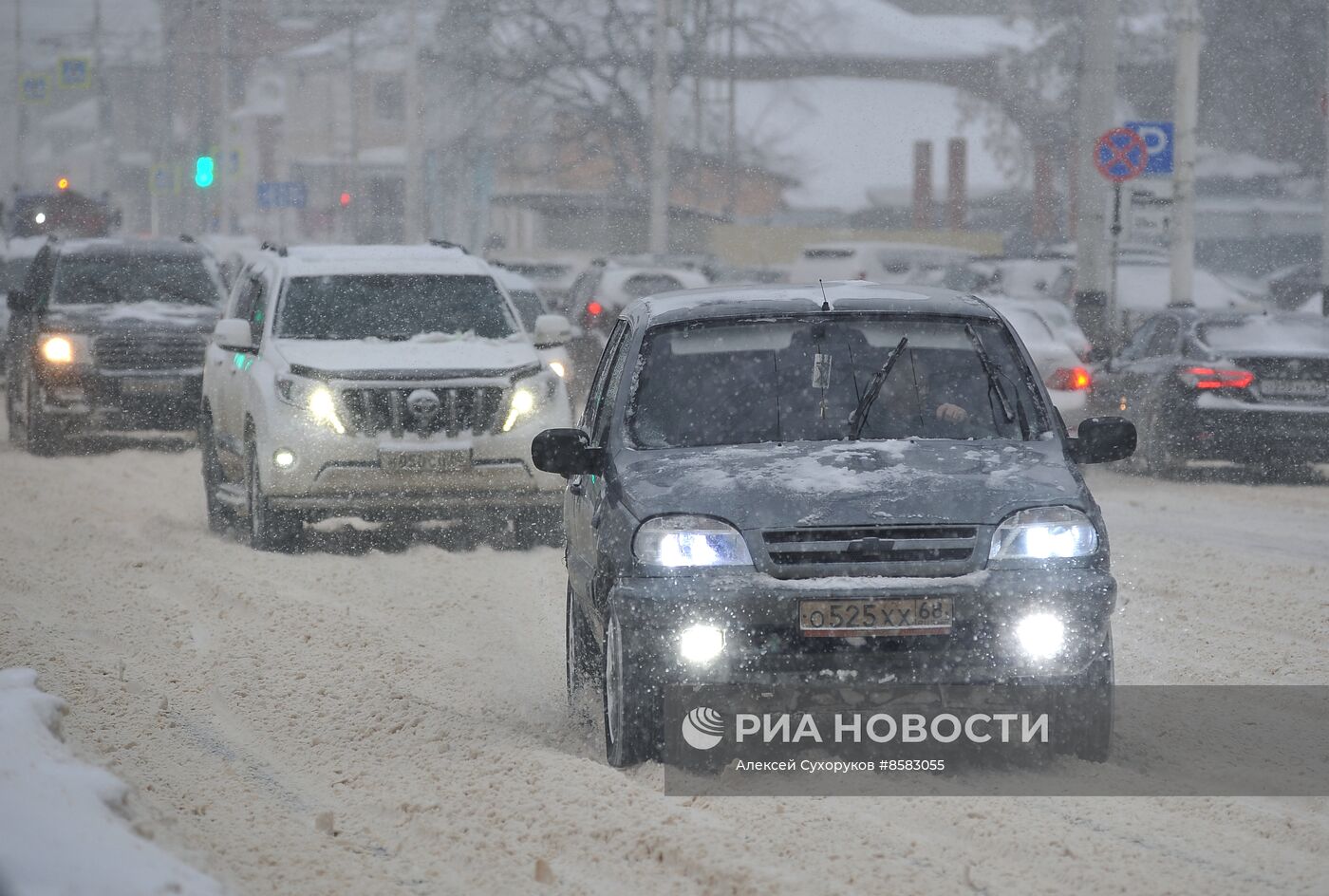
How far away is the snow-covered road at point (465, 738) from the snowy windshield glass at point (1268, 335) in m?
3.92

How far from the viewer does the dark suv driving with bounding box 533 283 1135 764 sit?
6.09 m

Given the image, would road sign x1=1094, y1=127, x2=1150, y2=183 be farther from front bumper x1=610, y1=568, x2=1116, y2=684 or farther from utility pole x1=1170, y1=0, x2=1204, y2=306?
front bumper x1=610, y1=568, x2=1116, y2=684

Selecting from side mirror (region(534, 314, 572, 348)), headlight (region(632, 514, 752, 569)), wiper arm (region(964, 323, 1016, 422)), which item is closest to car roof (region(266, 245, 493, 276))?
side mirror (region(534, 314, 572, 348))

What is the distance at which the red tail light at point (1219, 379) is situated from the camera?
54.7 ft

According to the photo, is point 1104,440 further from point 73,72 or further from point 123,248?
point 73,72

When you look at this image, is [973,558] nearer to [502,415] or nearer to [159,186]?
[502,415]

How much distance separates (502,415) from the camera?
12344 millimetres

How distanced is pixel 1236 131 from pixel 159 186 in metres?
29.7

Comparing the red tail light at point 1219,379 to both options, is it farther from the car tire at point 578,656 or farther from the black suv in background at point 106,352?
the car tire at point 578,656

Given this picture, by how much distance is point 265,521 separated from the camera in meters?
12.2

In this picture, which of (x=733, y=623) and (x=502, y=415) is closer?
(x=733, y=623)

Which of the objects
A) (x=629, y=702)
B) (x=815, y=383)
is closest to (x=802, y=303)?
(x=815, y=383)

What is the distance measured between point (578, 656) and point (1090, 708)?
1956 millimetres

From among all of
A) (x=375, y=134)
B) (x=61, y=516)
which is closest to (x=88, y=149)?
(x=375, y=134)
